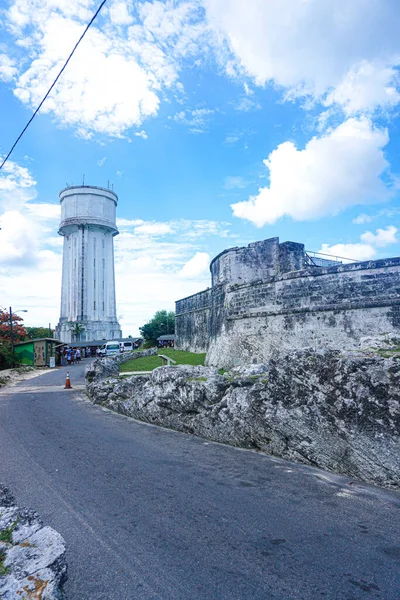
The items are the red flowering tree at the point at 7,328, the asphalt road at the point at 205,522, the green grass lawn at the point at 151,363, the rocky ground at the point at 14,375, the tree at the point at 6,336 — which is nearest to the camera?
the asphalt road at the point at 205,522

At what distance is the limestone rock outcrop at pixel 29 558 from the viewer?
8.16ft

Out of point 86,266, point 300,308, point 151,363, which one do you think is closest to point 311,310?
point 300,308

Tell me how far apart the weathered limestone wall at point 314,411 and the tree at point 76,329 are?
52302 mm

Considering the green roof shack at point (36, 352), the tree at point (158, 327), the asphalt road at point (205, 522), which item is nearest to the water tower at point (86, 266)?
the tree at point (158, 327)

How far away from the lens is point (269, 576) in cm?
274

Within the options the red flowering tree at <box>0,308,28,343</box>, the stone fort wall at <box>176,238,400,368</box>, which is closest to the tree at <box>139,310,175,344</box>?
the red flowering tree at <box>0,308,28,343</box>

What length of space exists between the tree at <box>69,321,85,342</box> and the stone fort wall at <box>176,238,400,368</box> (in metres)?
41.2

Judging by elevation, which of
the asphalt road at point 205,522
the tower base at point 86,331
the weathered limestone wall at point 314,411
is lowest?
the asphalt road at point 205,522

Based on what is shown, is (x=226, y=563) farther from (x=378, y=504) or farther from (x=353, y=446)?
(x=353, y=446)

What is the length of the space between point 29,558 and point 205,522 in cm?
154

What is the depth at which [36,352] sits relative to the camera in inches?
1286

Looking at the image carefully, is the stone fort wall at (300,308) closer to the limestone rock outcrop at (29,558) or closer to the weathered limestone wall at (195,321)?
the weathered limestone wall at (195,321)

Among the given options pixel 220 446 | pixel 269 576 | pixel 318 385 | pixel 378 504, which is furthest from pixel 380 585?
pixel 220 446

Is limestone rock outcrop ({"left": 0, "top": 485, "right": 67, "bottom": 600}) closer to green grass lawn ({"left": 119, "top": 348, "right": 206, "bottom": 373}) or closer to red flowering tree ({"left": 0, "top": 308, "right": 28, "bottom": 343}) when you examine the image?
green grass lawn ({"left": 119, "top": 348, "right": 206, "bottom": 373})
